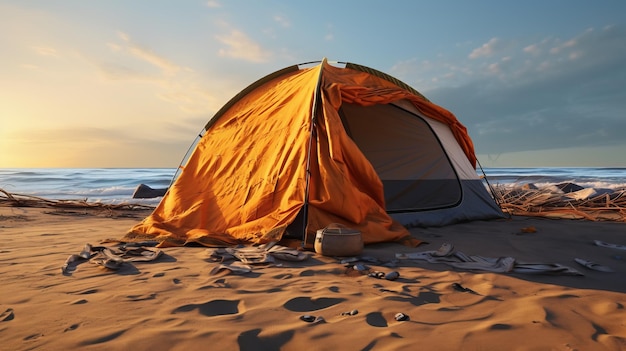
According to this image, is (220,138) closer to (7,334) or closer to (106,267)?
(106,267)

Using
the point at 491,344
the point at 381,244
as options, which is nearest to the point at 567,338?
the point at 491,344

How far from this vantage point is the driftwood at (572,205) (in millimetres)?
6687

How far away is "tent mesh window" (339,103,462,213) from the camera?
5359mm

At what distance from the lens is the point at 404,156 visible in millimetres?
5621

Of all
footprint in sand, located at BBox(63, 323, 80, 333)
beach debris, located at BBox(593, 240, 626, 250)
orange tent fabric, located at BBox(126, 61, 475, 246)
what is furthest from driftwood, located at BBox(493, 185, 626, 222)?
footprint in sand, located at BBox(63, 323, 80, 333)

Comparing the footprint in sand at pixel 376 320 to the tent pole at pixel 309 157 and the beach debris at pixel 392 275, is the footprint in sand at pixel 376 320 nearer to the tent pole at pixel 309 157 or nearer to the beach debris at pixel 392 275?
the beach debris at pixel 392 275

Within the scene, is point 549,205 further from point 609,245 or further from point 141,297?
point 141,297

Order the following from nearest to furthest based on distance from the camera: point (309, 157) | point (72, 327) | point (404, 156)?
point (72, 327) → point (309, 157) → point (404, 156)

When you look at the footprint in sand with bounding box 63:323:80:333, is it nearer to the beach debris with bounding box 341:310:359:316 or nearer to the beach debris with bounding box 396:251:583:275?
the beach debris with bounding box 341:310:359:316

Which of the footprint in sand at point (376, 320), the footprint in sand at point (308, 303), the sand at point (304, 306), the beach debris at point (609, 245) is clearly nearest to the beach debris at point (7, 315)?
the sand at point (304, 306)

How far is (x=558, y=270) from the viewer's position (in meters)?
2.84

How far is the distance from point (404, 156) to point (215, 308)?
13.4ft

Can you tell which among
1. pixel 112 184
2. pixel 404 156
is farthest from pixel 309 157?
pixel 112 184

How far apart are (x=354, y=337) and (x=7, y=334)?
1.58m
